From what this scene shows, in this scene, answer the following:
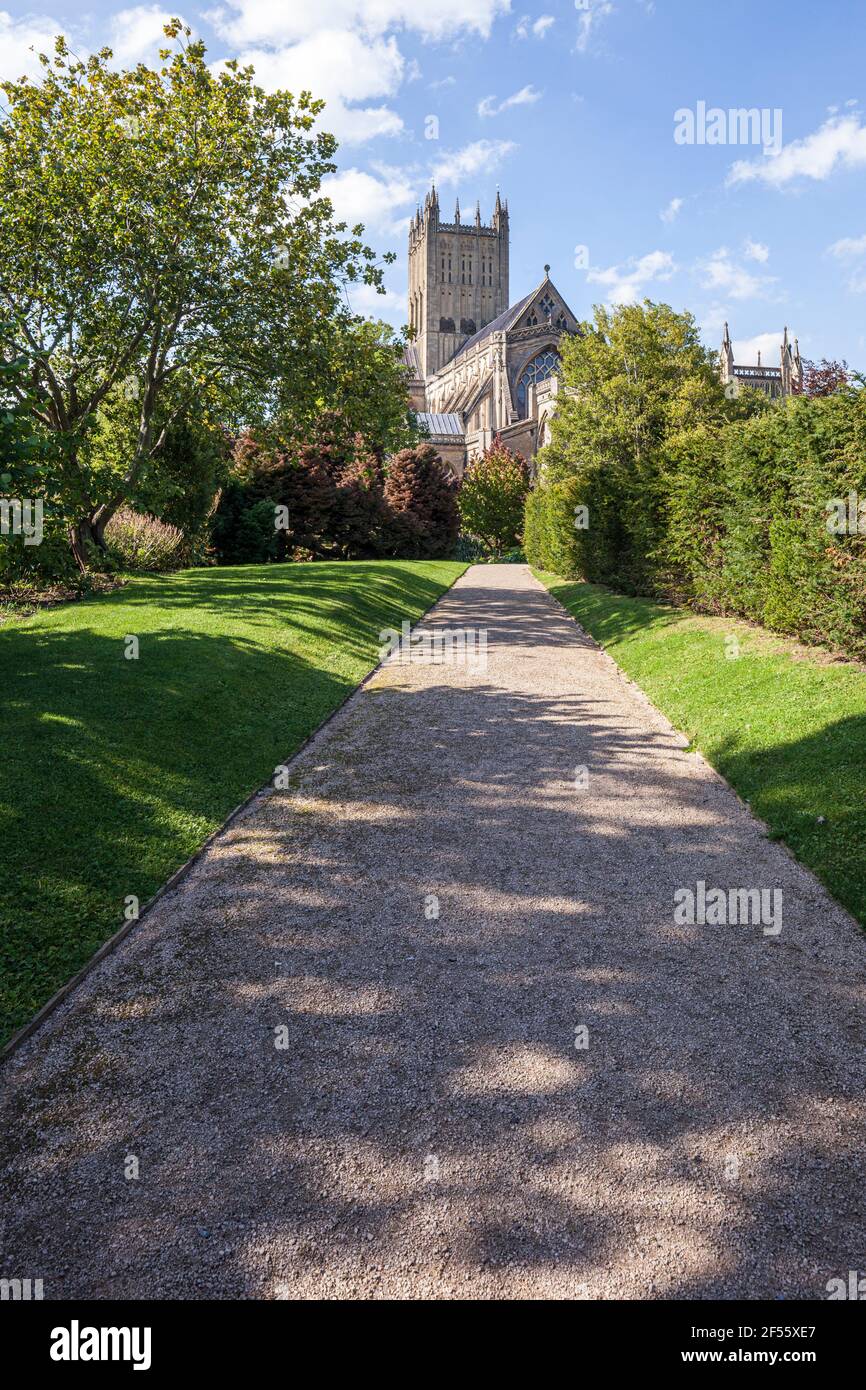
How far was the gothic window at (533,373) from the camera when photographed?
87281 millimetres

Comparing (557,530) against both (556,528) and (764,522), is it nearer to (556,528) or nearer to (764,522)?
(556,528)

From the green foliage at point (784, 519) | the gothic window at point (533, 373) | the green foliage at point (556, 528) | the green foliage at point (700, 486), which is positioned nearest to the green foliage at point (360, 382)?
the green foliage at point (700, 486)

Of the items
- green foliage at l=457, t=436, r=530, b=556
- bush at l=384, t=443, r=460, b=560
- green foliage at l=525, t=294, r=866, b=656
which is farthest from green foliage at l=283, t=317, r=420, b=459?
green foliage at l=457, t=436, r=530, b=556

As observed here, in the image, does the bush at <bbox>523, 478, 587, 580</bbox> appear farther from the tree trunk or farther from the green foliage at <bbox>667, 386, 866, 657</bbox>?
the tree trunk

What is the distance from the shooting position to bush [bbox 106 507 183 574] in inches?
879

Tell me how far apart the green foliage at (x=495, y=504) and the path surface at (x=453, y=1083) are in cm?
5176

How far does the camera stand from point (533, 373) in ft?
290

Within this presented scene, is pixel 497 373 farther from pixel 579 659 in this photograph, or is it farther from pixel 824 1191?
pixel 824 1191

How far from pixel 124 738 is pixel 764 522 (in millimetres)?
10099

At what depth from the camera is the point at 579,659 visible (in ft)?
46.8

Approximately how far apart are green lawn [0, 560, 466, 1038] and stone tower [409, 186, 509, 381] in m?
118

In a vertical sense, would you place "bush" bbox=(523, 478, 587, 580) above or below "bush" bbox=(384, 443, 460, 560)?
below

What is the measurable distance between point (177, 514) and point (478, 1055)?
81.7 ft

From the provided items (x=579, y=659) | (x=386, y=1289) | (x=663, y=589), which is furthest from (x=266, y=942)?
(x=663, y=589)
